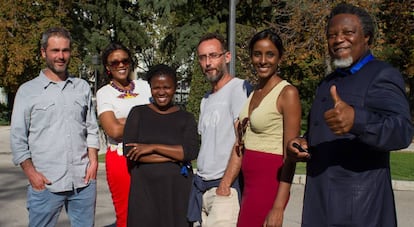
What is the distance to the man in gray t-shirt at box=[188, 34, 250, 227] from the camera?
12.4 ft

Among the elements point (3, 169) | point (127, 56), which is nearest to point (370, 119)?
point (127, 56)

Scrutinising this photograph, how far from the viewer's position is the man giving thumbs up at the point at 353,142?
251 cm

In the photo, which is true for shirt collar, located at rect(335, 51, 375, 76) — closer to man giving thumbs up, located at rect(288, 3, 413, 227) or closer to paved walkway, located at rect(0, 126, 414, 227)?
man giving thumbs up, located at rect(288, 3, 413, 227)

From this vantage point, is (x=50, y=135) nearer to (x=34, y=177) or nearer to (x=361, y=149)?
(x=34, y=177)

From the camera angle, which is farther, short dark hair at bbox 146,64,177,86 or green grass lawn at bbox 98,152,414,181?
green grass lawn at bbox 98,152,414,181

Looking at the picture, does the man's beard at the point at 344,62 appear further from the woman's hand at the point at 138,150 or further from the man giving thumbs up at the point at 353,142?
the woman's hand at the point at 138,150

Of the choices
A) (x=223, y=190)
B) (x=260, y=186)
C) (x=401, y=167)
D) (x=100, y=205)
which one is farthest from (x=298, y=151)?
(x=401, y=167)

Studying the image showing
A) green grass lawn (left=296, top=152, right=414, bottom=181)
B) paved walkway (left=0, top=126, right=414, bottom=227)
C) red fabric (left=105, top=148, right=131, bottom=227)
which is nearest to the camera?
red fabric (left=105, top=148, right=131, bottom=227)

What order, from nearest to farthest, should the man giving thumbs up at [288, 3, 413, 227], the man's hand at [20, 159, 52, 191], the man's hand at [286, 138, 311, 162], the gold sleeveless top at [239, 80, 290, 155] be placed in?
the man giving thumbs up at [288, 3, 413, 227], the man's hand at [286, 138, 311, 162], the gold sleeveless top at [239, 80, 290, 155], the man's hand at [20, 159, 52, 191]

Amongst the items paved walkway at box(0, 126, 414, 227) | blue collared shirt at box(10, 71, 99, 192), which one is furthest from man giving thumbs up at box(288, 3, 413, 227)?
paved walkway at box(0, 126, 414, 227)

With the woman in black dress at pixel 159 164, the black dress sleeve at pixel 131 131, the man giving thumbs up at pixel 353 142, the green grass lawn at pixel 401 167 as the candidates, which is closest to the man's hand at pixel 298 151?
the man giving thumbs up at pixel 353 142

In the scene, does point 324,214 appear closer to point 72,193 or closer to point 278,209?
point 278,209

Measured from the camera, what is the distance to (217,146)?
3.90 metres

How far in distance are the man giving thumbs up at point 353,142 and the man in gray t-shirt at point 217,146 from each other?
1.00m
